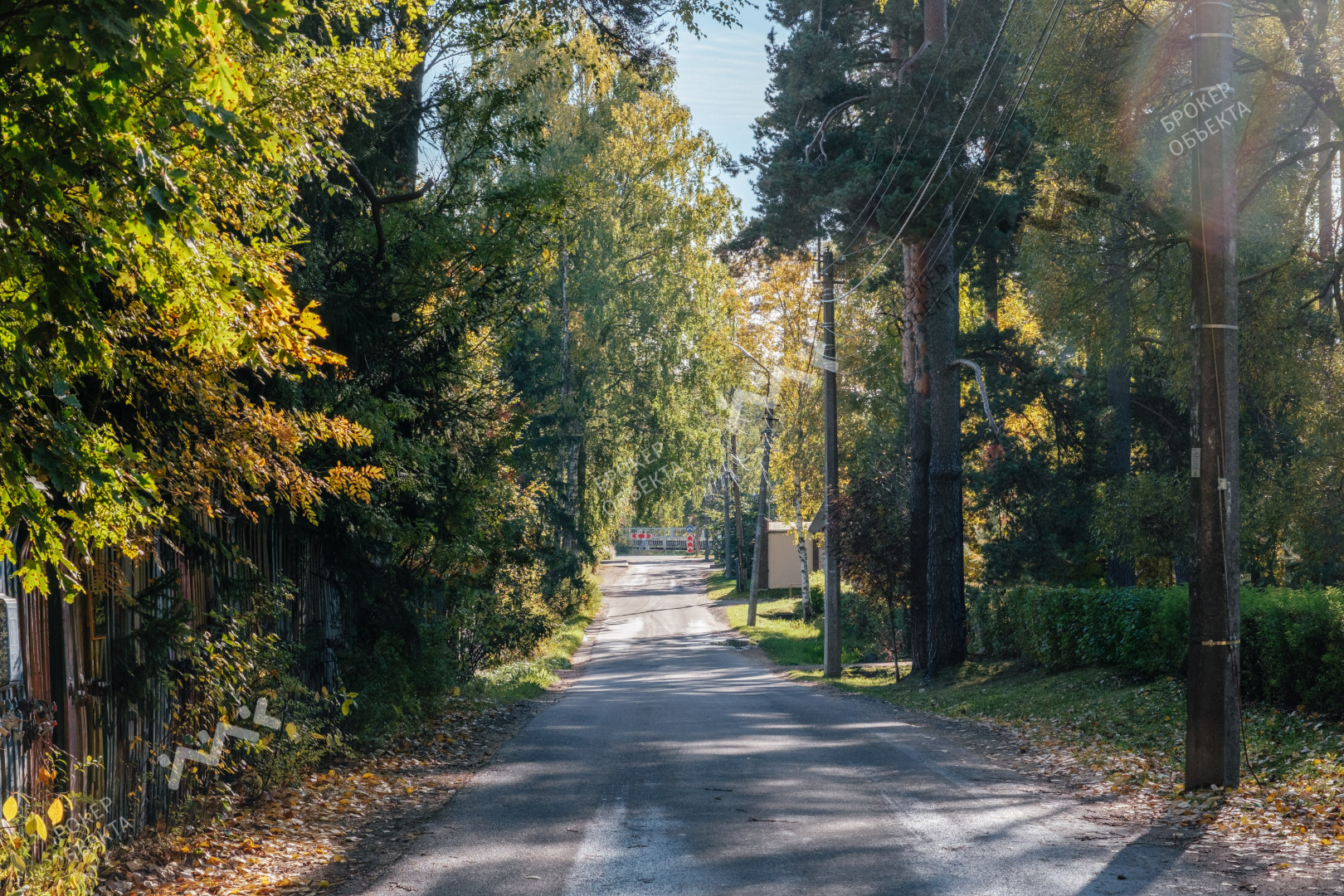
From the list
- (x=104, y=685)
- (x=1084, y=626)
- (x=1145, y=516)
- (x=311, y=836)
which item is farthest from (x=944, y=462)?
(x=104, y=685)

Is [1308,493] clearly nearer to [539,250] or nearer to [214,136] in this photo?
[539,250]

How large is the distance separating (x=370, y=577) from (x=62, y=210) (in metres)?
8.38

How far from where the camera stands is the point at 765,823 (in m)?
8.01

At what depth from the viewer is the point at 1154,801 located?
29.5 feet

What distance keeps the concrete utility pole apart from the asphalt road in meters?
1.30

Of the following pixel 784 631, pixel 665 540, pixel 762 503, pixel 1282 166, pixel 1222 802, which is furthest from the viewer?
pixel 665 540

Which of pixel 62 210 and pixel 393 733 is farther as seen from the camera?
pixel 393 733

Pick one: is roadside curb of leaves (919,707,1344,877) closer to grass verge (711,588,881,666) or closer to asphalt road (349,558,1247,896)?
asphalt road (349,558,1247,896)

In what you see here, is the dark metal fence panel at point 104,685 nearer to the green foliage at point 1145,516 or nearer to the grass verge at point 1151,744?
the grass verge at point 1151,744

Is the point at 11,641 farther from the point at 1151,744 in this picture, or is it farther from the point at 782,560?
the point at 782,560

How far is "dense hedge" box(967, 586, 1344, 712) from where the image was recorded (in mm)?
11805

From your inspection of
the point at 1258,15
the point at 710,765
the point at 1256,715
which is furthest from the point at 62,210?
the point at 1258,15

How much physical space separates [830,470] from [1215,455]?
51.4 feet

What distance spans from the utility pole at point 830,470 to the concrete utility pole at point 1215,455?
1477 centimetres
